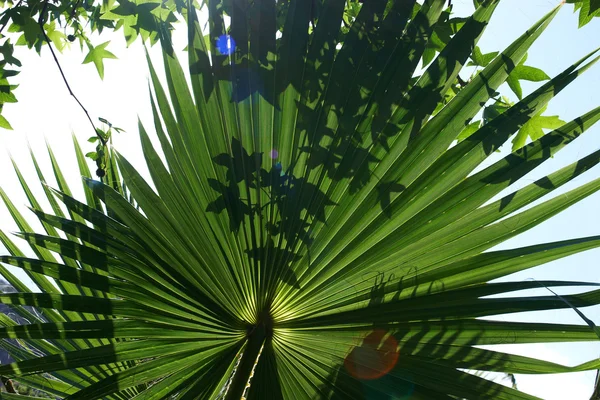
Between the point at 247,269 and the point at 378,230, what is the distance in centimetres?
45

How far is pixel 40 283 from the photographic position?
181 centimetres

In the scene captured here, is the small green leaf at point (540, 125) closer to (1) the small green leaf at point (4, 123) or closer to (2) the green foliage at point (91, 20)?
(2) the green foliage at point (91, 20)

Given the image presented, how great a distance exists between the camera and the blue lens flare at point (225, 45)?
1.26 m

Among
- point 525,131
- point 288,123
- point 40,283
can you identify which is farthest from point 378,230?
point 40,283

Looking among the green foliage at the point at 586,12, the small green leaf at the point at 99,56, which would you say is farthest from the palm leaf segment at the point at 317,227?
the small green leaf at the point at 99,56

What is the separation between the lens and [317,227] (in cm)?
140

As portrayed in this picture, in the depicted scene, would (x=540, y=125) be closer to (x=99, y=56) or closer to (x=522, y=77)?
(x=522, y=77)

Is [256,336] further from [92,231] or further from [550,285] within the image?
[550,285]

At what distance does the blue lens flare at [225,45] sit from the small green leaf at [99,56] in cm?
138

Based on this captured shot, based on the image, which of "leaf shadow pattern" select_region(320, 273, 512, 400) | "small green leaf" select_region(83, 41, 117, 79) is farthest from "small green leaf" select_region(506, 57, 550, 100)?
"small green leaf" select_region(83, 41, 117, 79)

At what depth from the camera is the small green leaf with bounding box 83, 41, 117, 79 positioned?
7.78 feet

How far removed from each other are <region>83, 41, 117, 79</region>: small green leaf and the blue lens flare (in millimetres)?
1377

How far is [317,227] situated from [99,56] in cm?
173

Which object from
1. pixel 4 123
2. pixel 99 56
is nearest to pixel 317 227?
pixel 4 123
